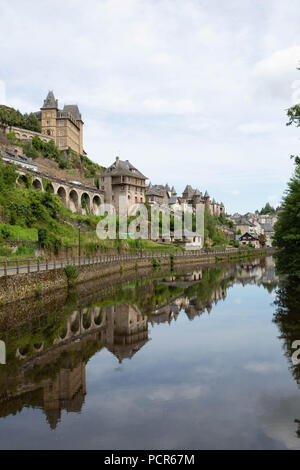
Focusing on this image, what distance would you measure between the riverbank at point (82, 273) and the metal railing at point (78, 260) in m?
0.14

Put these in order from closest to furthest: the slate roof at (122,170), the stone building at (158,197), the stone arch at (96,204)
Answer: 1. the stone arch at (96,204)
2. the slate roof at (122,170)
3. the stone building at (158,197)

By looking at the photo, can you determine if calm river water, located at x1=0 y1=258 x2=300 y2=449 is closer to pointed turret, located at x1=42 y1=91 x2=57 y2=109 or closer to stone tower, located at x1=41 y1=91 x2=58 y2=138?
stone tower, located at x1=41 y1=91 x2=58 y2=138

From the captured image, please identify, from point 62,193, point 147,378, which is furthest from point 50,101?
point 147,378

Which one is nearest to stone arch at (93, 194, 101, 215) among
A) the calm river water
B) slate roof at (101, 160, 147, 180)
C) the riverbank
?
slate roof at (101, 160, 147, 180)

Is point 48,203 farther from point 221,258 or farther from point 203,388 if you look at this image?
point 221,258

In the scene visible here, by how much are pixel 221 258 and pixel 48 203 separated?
42.2 m

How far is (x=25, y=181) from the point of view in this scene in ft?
152

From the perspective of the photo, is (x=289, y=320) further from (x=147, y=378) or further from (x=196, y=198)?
(x=196, y=198)

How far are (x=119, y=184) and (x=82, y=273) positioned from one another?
40.9m

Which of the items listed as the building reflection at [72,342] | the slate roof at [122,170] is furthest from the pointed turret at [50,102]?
the building reflection at [72,342]

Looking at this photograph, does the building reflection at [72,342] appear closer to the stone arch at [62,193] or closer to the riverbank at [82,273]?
the riverbank at [82,273]

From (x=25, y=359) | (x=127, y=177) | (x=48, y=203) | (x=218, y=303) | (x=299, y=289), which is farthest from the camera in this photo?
(x=127, y=177)

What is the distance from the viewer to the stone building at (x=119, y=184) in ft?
229
